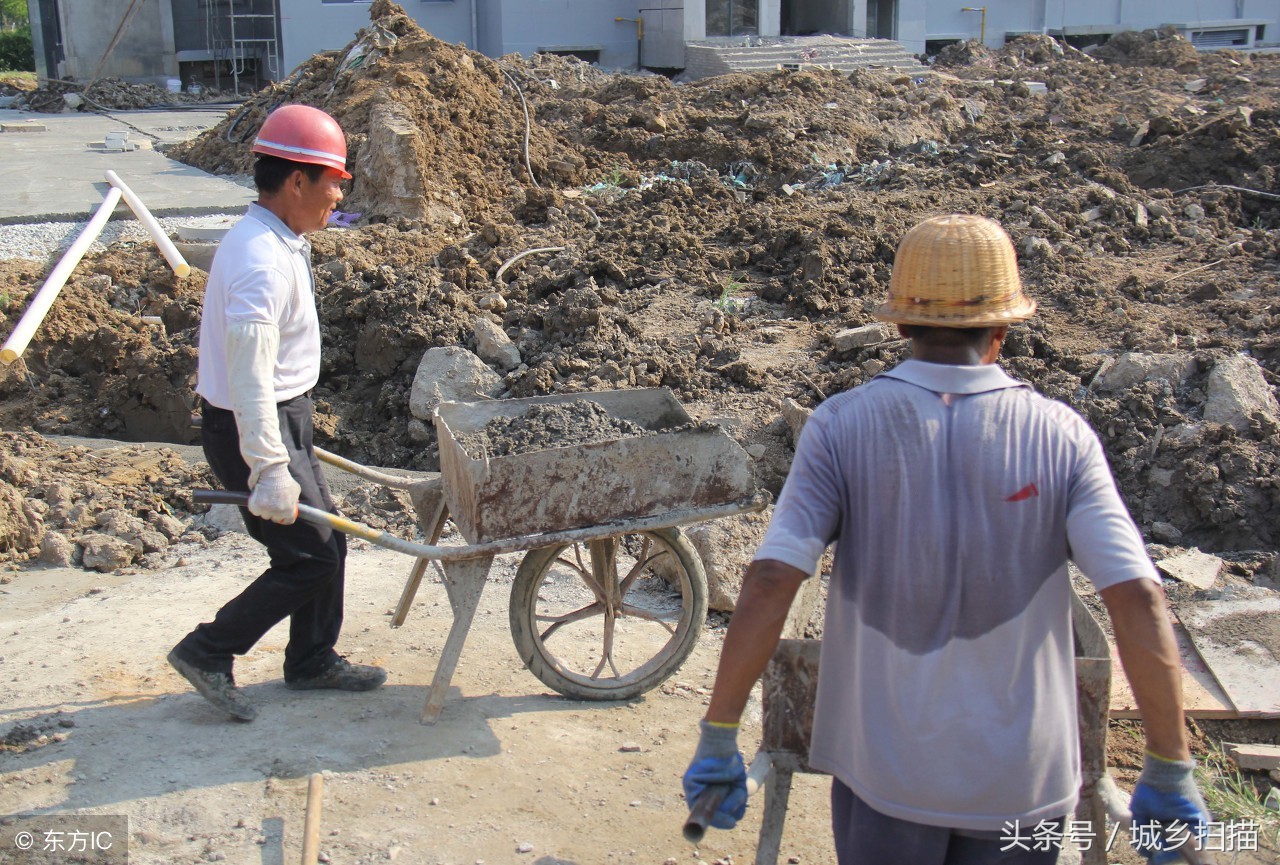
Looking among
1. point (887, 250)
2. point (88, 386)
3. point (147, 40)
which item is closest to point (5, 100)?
point (147, 40)

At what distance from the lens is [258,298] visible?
3434 mm

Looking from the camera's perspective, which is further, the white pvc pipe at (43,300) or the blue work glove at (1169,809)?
the white pvc pipe at (43,300)

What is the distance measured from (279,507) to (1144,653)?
7.97 feet

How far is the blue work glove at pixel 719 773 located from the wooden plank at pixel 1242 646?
295cm

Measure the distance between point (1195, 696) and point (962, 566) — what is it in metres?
2.80

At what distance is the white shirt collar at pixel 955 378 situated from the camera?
2.04 meters

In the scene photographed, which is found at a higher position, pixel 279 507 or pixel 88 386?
pixel 279 507

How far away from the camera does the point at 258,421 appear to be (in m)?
3.41

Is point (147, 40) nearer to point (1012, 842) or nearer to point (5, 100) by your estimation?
point (5, 100)

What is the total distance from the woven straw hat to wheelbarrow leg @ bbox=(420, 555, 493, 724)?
2042 millimetres

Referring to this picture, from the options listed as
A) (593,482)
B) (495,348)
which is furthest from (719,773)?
(495,348)

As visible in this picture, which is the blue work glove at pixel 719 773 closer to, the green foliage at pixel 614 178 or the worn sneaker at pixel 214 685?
the worn sneaker at pixel 214 685

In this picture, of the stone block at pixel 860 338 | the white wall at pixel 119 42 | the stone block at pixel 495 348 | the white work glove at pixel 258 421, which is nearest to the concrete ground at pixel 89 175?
the stone block at pixel 495 348

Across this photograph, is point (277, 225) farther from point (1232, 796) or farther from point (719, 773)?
point (1232, 796)
